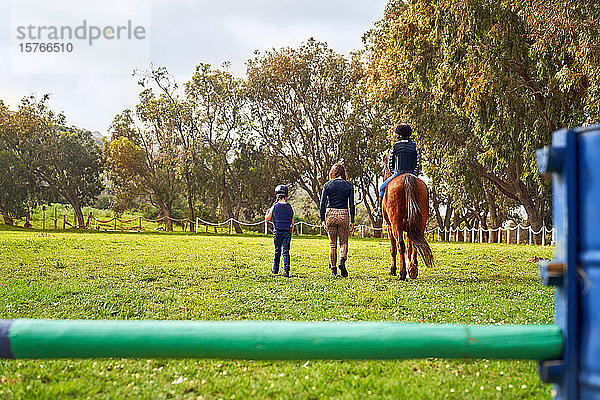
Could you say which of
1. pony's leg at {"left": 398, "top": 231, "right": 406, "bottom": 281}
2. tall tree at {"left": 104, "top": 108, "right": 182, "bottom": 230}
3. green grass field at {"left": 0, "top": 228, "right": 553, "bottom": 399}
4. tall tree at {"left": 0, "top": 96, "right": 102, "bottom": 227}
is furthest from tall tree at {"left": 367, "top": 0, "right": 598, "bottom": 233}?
tall tree at {"left": 0, "top": 96, "right": 102, "bottom": 227}

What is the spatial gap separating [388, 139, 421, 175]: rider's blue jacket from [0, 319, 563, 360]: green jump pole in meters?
9.06

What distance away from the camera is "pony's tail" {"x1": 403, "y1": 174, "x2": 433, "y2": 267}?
10.9 metres

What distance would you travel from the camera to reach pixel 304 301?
345 inches

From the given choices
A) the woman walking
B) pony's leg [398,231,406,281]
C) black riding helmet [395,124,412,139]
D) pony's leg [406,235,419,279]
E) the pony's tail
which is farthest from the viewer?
the woman walking

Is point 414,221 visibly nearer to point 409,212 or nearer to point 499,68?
point 409,212

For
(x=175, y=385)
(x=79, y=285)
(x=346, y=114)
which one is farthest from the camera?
(x=346, y=114)

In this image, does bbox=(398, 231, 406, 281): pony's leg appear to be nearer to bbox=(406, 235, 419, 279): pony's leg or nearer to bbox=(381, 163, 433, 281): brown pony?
bbox=(381, 163, 433, 281): brown pony

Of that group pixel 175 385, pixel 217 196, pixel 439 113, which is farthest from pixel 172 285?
pixel 217 196

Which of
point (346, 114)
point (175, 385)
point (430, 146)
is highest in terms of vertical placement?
point (346, 114)

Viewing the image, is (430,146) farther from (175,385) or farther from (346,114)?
(175,385)

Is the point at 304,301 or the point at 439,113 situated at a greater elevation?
the point at 439,113

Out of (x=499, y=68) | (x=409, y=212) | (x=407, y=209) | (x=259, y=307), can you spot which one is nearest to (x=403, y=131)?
(x=407, y=209)

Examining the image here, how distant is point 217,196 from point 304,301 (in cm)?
4740

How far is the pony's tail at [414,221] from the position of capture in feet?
35.8
